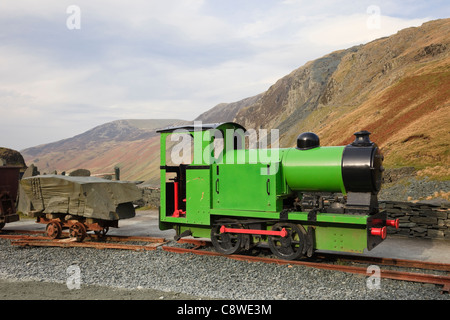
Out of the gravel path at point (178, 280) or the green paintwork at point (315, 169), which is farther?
the green paintwork at point (315, 169)

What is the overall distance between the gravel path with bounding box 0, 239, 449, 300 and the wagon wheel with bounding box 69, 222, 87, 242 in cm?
140

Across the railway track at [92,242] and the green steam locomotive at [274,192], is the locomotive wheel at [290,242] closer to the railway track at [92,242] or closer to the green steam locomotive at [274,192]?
the green steam locomotive at [274,192]

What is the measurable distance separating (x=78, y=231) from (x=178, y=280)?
501 cm

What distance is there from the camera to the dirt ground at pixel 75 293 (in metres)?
6.61

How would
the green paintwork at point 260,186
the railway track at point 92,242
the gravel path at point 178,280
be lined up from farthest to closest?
the railway track at point 92,242, the green paintwork at point 260,186, the gravel path at point 178,280

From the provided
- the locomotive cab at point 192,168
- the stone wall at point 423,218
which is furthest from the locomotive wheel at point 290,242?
the stone wall at point 423,218

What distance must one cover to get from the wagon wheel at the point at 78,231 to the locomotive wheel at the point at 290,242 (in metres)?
5.96

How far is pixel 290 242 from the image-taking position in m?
8.36

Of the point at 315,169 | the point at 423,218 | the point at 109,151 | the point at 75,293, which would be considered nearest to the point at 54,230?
the point at 75,293

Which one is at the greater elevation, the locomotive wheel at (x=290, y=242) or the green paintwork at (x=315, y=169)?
the green paintwork at (x=315, y=169)

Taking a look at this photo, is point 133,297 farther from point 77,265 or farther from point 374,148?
point 374,148

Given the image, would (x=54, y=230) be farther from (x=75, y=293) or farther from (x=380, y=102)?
(x=380, y=102)

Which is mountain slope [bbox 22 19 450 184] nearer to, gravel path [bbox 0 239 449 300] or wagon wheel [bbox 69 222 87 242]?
gravel path [bbox 0 239 449 300]
